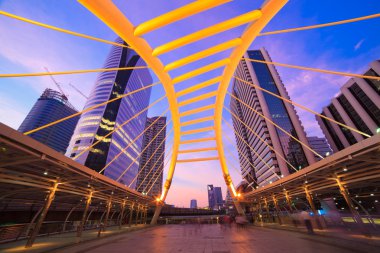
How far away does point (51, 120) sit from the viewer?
550 feet

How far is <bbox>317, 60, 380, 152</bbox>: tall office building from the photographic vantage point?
4962cm

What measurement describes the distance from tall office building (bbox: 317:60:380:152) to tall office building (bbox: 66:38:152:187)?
89.0 meters

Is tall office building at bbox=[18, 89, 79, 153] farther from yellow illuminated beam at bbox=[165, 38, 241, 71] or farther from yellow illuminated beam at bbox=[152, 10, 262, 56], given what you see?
yellow illuminated beam at bbox=[152, 10, 262, 56]

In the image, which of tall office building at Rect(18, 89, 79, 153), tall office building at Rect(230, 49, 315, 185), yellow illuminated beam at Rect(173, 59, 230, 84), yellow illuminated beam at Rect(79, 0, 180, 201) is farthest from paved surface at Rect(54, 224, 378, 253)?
tall office building at Rect(18, 89, 79, 153)

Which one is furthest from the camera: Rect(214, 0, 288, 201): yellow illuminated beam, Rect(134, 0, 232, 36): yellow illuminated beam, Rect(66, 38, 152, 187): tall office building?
Rect(66, 38, 152, 187): tall office building

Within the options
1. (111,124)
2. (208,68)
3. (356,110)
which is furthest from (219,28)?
(111,124)

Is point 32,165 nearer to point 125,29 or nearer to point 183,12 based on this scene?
point 125,29

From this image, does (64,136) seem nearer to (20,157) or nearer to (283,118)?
(283,118)

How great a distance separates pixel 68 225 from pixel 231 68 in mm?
23868

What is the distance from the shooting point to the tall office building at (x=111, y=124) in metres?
82.8

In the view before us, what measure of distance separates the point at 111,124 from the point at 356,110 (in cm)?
9742

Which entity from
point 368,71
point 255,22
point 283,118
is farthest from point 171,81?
point 283,118

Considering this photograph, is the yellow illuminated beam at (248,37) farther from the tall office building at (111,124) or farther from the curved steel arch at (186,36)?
the tall office building at (111,124)

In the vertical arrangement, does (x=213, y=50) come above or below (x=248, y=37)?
below
